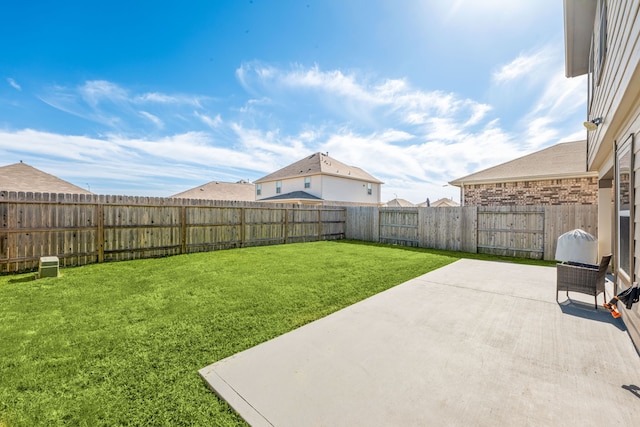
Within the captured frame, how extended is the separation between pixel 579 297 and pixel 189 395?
5.64 meters

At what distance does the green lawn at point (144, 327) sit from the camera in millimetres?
1818

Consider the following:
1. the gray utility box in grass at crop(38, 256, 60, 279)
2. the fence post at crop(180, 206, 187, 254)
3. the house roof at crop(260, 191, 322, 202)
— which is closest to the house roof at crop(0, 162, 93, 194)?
the fence post at crop(180, 206, 187, 254)

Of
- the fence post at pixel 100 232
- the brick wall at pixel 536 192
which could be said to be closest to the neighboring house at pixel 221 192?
the fence post at pixel 100 232

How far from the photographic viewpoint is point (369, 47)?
9.06 metres

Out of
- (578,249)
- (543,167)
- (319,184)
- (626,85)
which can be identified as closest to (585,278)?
(578,249)

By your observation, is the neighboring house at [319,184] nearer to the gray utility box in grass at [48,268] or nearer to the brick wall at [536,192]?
the brick wall at [536,192]

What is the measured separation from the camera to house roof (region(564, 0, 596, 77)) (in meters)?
5.17

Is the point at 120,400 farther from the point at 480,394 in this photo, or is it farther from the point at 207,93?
the point at 207,93

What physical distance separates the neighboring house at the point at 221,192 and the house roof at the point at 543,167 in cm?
2091

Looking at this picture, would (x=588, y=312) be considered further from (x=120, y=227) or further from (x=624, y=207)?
(x=120, y=227)

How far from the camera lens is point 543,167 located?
11781mm

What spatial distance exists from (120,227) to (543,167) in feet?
52.8

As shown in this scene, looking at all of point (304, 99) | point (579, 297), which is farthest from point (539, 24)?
point (304, 99)

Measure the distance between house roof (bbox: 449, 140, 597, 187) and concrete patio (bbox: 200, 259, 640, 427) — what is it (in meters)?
9.77
